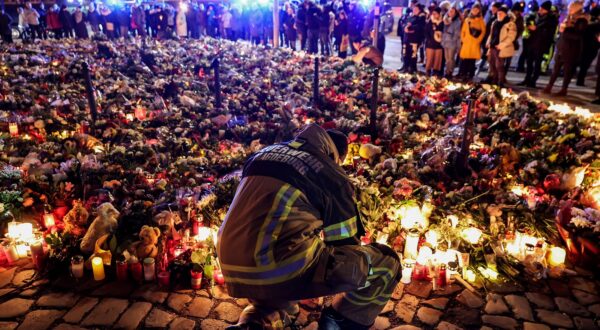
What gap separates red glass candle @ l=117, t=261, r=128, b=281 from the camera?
14.9 ft

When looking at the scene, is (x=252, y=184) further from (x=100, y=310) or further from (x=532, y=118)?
(x=532, y=118)

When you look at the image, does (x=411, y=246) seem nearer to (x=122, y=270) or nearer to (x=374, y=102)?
(x=122, y=270)

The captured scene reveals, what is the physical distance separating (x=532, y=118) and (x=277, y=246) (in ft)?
22.5

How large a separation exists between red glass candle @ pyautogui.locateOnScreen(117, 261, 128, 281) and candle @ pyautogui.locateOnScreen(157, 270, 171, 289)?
1.12 ft

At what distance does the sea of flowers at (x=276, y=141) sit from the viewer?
4887 mm

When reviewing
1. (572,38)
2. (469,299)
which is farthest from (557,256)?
(572,38)

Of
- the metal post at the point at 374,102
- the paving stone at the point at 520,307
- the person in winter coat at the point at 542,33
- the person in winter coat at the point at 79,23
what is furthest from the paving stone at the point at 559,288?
the person in winter coat at the point at 79,23

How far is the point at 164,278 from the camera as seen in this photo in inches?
177

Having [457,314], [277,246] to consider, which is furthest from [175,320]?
[457,314]

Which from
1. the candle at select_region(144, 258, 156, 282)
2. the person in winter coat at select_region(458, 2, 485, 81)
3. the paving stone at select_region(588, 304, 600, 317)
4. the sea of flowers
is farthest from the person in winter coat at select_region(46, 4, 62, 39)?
the paving stone at select_region(588, 304, 600, 317)

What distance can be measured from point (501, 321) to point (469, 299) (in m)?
0.35

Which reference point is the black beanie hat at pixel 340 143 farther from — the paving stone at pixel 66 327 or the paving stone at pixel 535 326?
the paving stone at pixel 66 327

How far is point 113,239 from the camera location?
188 inches

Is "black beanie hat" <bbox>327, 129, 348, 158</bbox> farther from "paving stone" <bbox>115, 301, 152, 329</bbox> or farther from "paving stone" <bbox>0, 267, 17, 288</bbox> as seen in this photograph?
"paving stone" <bbox>0, 267, 17, 288</bbox>
